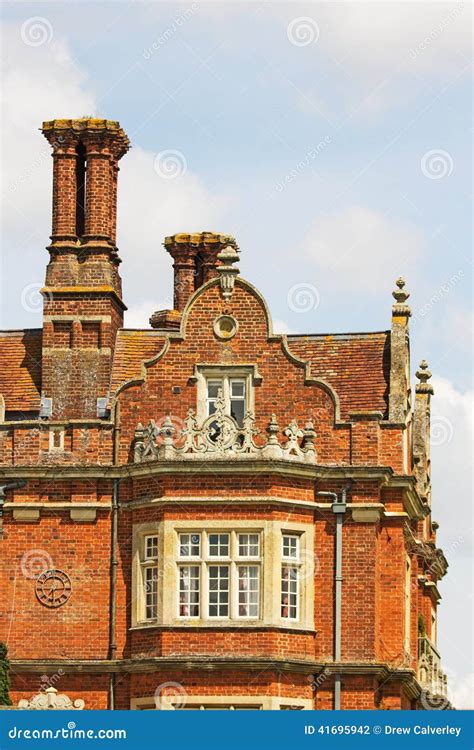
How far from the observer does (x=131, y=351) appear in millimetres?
47875

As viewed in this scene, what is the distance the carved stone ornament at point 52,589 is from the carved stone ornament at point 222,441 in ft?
9.25

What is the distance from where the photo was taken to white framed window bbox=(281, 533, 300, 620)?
4406 centimetres

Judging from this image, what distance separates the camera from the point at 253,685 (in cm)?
4316

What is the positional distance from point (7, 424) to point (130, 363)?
325 centimetres

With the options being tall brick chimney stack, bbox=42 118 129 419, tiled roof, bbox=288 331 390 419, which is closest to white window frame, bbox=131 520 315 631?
tiled roof, bbox=288 331 390 419

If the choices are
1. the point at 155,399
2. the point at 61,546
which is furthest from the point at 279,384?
the point at 61,546

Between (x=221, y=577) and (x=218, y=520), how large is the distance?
111 centimetres

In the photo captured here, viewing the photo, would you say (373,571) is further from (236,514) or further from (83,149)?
(83,149)

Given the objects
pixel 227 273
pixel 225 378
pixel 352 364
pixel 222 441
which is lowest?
pixel 222 441

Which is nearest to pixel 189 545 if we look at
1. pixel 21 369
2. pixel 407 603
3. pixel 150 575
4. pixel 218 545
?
pixel 218 545

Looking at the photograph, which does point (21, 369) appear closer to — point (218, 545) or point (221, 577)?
point (218, 545)
